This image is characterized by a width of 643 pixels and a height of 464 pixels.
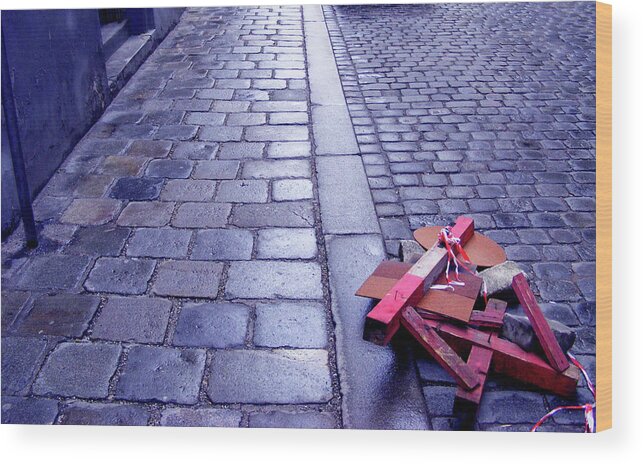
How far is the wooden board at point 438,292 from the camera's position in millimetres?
2586

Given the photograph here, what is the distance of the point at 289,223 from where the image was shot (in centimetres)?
361

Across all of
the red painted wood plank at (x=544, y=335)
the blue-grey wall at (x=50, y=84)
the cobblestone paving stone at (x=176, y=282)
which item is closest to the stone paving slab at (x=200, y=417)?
the cobblestone paving stone at (x=176, y=282)

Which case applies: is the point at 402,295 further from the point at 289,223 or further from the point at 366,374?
the point at 289,223

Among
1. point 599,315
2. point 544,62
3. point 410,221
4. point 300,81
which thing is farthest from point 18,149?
point 544,62

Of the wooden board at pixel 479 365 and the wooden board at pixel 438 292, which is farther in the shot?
the wooden board at pixel 438 292

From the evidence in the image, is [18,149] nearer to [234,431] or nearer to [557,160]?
[234,431]

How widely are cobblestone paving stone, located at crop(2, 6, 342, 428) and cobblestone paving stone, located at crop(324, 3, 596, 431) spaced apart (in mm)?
559

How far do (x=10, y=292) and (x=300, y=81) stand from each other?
3.64 meters

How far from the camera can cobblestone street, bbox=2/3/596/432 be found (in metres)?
2.46

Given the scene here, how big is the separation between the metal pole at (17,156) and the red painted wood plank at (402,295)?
1.95 m

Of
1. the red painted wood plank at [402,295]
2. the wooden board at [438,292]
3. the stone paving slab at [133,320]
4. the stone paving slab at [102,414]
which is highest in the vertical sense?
the red painted wood plank at [402,295]

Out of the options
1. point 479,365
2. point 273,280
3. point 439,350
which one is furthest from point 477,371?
point 273,280

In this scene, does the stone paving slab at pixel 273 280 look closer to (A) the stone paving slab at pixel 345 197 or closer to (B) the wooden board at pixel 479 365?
(A) the stone paving slab at pixel 345 197

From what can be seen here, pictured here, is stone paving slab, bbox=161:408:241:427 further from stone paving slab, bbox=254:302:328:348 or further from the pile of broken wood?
the pile of broken wood
